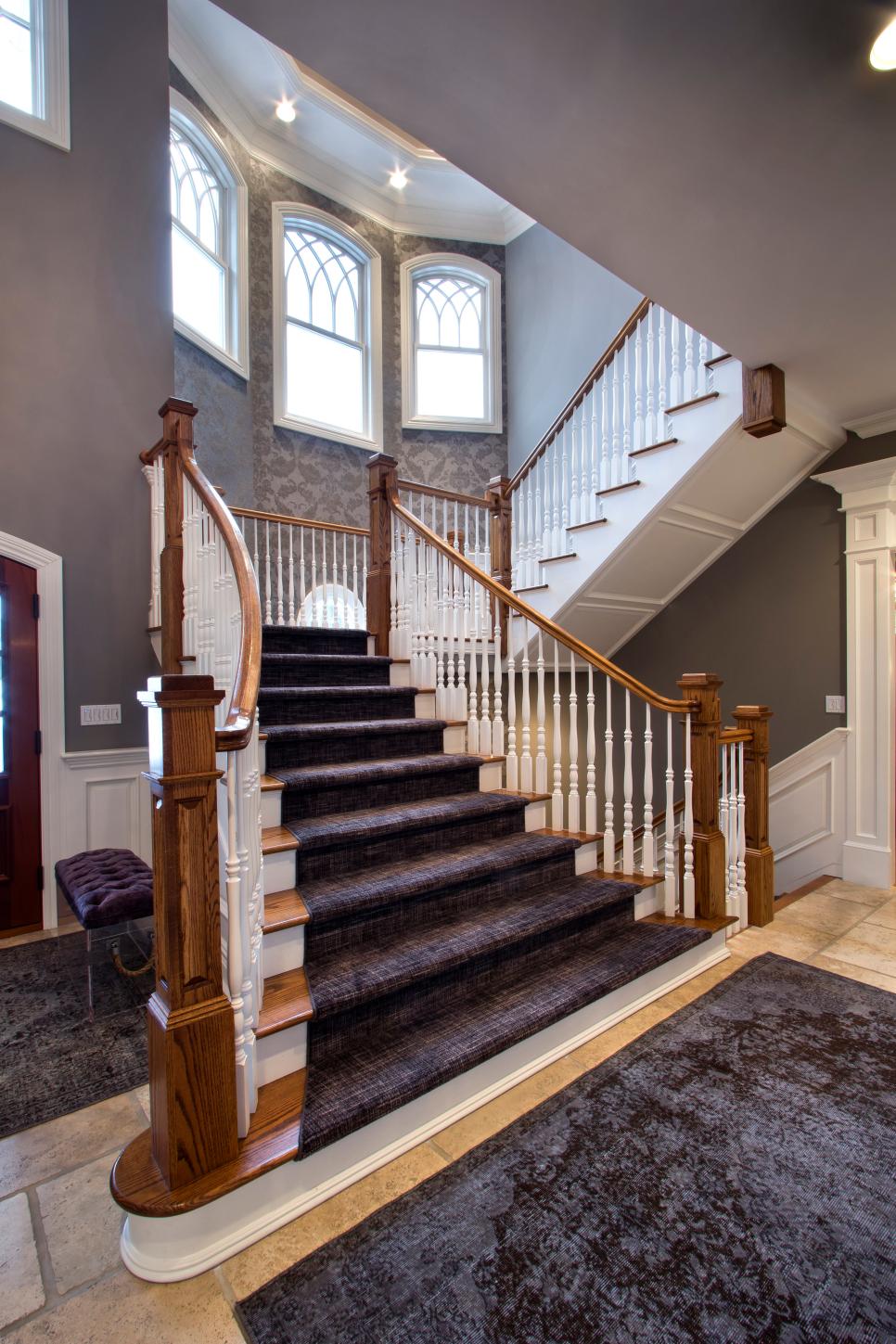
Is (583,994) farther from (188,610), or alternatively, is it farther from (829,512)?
(829,512)

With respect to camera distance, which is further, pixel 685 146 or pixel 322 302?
pixel 322 302

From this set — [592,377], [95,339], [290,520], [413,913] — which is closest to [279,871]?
[413,913]

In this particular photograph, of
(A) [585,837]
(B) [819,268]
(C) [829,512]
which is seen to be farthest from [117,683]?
(C) [829,512]

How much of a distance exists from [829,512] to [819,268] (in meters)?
2.02

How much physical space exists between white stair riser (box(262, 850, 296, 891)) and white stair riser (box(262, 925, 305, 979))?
0.84 ft

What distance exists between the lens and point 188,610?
11.0 feet

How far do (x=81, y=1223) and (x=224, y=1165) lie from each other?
1.26 ft

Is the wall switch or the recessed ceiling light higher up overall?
the recessed ceiling light

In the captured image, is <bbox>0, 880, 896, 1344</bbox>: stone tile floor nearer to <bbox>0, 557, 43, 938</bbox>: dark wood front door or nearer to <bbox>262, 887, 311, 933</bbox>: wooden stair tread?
<bbox>262, 887, 311, 933</bbox>: wooden stair tread

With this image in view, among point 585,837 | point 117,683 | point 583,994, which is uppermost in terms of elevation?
point 117,683

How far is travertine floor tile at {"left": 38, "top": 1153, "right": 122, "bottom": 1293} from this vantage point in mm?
1343

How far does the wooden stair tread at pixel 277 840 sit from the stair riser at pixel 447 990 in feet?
1.90

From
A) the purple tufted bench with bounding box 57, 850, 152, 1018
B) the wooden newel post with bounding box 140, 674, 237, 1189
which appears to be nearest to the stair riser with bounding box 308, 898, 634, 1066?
the wooden newel post with bounding box 140, 674, 237, 1189

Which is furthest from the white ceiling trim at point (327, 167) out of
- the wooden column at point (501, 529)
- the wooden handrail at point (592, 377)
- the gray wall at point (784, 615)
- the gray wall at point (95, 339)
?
the gray wall at point (784, 615)
